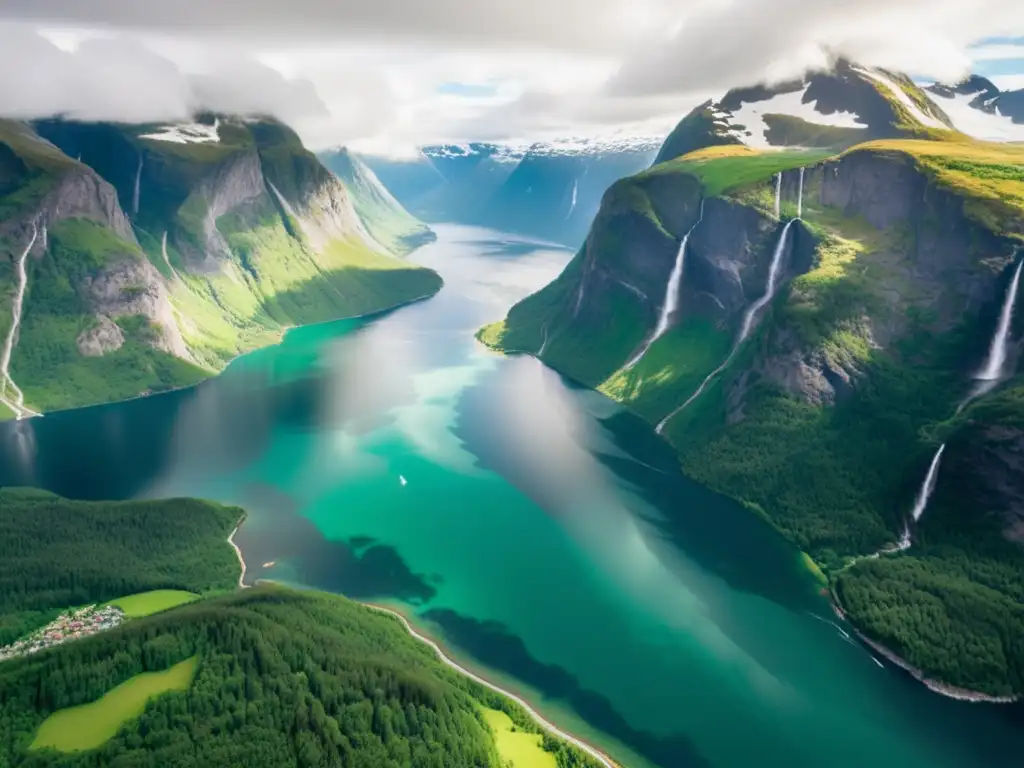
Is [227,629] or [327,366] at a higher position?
[227,629]

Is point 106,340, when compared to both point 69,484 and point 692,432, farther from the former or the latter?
point 692,432

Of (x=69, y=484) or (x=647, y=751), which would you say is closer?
(x=647, y=751)

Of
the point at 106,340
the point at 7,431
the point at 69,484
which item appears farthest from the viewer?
the point at 106,340

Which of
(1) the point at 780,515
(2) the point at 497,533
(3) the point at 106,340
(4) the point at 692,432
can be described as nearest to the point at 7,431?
(3) the point at 106,340

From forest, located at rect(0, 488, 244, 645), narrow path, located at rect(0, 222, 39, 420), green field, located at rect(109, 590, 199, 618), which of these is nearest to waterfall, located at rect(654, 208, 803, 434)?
forest, located at rect(0, 488, 244, 645)

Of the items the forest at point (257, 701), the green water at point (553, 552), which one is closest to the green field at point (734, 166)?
the green water at point (553, 552)

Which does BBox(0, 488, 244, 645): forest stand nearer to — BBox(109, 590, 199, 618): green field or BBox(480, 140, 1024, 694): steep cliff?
BBox(109, 590, 199, 618): green field
